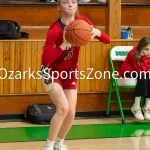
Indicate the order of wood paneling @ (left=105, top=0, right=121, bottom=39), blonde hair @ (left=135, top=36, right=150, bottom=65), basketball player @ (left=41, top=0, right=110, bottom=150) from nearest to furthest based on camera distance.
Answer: basketball player @ (left=41, top=0, right=110, bottom=150) < blonde hair @ (left=135, top=36, right=150, bottom=65) < wood paneling @ (left=105, top=0, right=121, bottom=39)

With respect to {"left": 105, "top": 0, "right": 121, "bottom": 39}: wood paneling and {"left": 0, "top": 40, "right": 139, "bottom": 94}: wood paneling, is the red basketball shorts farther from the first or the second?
{"left": 105, "top": 0, "right": 121, "bottom": 39}: wood paneling

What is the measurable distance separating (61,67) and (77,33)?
16.1 inches

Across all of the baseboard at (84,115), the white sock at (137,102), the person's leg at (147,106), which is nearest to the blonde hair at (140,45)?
the person's leg at (147,106)

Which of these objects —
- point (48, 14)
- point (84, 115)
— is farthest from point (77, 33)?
point (48, 14)

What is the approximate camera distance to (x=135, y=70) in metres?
6.39

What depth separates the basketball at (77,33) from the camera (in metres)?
4.27

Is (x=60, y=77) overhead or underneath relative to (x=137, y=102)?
overhead

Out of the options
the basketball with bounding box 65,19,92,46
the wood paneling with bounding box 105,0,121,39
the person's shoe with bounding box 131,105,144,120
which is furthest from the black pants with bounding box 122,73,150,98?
the basketball with bounding box 65,19,92,46

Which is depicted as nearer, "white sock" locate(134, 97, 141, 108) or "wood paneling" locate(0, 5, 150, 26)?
"white sock" locate(134, 97, 141, 108)

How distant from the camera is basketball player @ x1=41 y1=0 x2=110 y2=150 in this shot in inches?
173

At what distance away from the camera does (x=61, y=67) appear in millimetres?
4543

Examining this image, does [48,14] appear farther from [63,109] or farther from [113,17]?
[63,109]

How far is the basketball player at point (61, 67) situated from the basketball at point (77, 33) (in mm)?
60

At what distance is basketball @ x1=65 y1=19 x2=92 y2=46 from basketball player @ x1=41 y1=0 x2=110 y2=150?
60 mm
